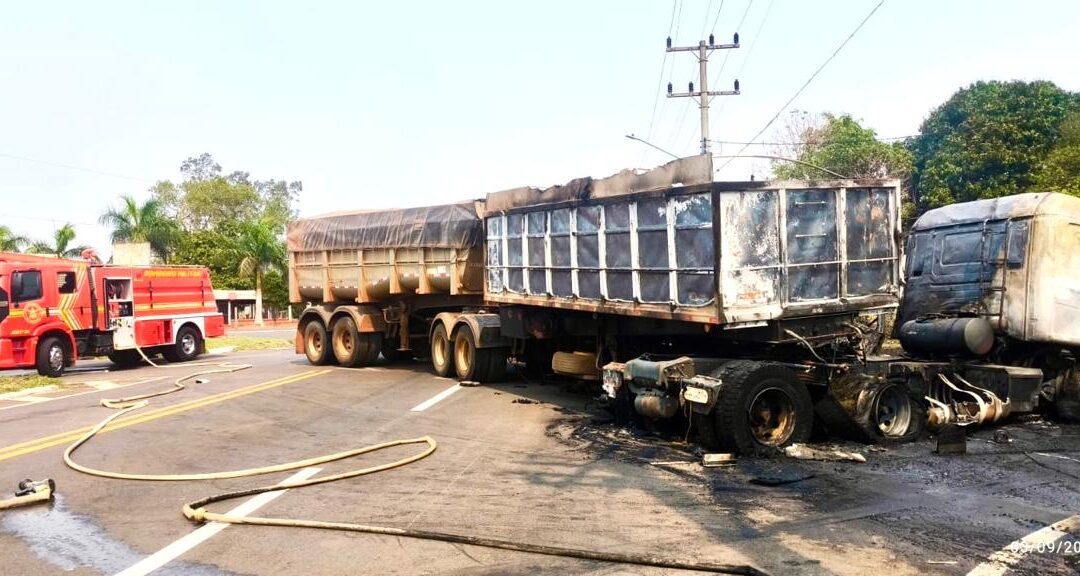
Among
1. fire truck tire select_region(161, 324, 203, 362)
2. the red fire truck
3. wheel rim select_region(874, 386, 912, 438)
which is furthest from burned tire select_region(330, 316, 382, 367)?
wheel rim select_region(874, 386, 912, 438)

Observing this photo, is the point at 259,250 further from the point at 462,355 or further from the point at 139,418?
the point at 139,418

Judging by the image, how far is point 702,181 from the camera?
7820mm

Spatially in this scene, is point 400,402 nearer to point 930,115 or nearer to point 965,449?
point 965,449

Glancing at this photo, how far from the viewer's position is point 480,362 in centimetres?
1341

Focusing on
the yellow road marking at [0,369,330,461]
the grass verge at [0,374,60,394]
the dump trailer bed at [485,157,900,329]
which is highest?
the dump trailer bed at [485,157,900,329]

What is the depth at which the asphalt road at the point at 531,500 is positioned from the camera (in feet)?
15.1

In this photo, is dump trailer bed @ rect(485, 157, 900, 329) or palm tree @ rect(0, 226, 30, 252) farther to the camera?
palm tree @ rect(0, 226, 30, 252)

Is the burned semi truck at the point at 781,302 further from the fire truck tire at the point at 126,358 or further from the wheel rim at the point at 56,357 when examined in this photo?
the fire truck tire at the point at 126,358

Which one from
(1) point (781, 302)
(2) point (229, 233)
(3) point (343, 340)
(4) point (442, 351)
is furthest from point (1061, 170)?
(2) point (229, 233)

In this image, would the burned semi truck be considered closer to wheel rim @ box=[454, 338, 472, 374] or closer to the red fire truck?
wheel rim @ box=[454, 338, 472, 374]

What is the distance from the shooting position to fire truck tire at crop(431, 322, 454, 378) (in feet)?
47.1

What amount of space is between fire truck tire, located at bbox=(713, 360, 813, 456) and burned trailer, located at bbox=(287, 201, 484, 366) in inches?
309

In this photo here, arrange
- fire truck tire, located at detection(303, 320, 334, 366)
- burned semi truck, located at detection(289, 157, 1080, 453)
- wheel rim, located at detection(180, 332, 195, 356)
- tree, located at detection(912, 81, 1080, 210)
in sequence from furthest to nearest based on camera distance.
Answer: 1. tree, located at detection(912, 81, 1080, 210)
2. wheel rim, located at detection(180, 332, 195, 356)
3. fire truck tire, located at detection(303, 320, 334, 366)
4. burned semi truck, located at detection(289, 157, 1080, 453)

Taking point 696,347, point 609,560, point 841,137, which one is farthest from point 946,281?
point 841,137
